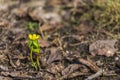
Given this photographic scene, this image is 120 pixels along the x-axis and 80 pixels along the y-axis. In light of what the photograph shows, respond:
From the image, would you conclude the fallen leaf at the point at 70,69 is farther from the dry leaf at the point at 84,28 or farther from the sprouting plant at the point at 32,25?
the sprouting plant at the point at 32,25

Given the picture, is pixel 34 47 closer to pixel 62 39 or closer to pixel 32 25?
pixel 62 39

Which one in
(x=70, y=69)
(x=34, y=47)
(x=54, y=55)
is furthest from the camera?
(x=54, y=55)

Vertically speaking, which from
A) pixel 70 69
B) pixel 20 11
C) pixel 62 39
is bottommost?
pixel 70 69

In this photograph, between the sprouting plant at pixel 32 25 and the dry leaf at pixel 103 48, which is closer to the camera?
the dry leaf at pixel 103 48

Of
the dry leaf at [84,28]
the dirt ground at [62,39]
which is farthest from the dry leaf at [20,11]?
the dry leaf at [84,28]

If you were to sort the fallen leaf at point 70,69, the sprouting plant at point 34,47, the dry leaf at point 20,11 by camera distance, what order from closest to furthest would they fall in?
the sprouting plant at point 34,47, the fallen leaf at point 70,69, the dry leaf at point 20,11

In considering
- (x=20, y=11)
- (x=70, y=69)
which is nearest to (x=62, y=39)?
(x=70, y=69)

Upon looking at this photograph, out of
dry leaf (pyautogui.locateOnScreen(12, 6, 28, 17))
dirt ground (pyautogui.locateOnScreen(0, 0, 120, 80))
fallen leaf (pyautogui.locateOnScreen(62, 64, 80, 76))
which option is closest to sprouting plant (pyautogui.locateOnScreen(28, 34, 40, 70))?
dirt ground (pyautogui.locateOnScreen(0, 0, 120, 80))

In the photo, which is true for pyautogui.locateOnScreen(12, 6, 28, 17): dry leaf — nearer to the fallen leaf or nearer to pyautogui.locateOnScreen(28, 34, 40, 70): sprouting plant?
pyautogui.locateOnScreen(28, 34, 40, 70): sprouting plant
